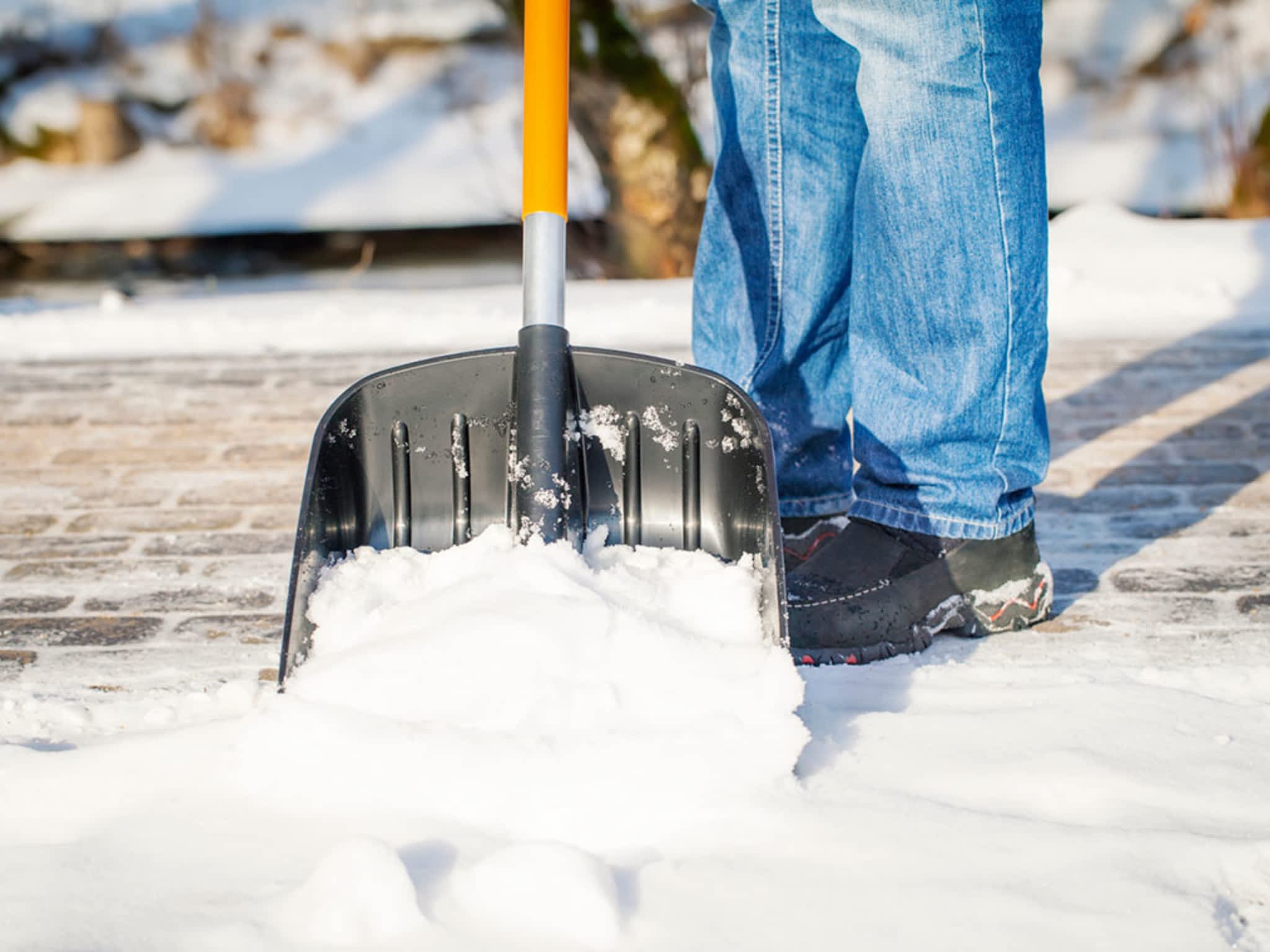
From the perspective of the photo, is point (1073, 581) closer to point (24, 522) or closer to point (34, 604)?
point (34, 604)

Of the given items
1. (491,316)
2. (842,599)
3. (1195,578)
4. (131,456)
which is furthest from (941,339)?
(491,316)

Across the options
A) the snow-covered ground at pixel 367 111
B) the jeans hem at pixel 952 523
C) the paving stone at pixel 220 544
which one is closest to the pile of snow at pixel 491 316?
the paving stone at pixel 220 544

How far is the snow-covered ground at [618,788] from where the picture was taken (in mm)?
1011

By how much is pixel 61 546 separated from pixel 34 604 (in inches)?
10.8

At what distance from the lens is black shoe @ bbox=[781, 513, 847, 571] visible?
1833 millimetres

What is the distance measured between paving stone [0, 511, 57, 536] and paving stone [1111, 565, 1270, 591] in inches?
73.7

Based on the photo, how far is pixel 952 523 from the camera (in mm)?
1643

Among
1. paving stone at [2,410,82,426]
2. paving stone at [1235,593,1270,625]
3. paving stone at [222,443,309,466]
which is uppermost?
paving stone at [2,410,82,426]

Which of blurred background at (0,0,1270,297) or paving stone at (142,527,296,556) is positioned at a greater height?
blurred background at (0,0,1270,297)

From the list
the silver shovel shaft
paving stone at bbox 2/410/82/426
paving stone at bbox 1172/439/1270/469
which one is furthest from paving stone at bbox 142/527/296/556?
paving stone at bbox 1172/439/1270/469

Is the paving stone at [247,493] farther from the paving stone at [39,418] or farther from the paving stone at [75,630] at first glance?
the paving stone at [39,418]

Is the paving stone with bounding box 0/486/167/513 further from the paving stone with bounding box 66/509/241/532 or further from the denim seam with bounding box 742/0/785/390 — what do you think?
the denim seam with bounding box 742/0/785/390

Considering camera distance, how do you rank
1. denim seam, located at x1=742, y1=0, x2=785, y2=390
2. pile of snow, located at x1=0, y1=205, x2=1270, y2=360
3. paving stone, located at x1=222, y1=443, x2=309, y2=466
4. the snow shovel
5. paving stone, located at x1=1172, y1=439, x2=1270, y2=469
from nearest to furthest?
the snow shovel → denim seam, located at x1=742, y1=0, x2=785, y2=390 → paving stone, located at x1=1172, y1=439, x2=1270, y2=469 → paving stone, located at x1=222, y1=443, x2=309, y2=466 → pile of snow, located at x1=0, y1=205, x2=1270, y2=360

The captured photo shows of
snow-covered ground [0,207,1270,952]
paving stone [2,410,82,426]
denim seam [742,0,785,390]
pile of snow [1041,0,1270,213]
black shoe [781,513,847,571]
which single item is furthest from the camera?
pile of snow [1041,0,1270,213]
